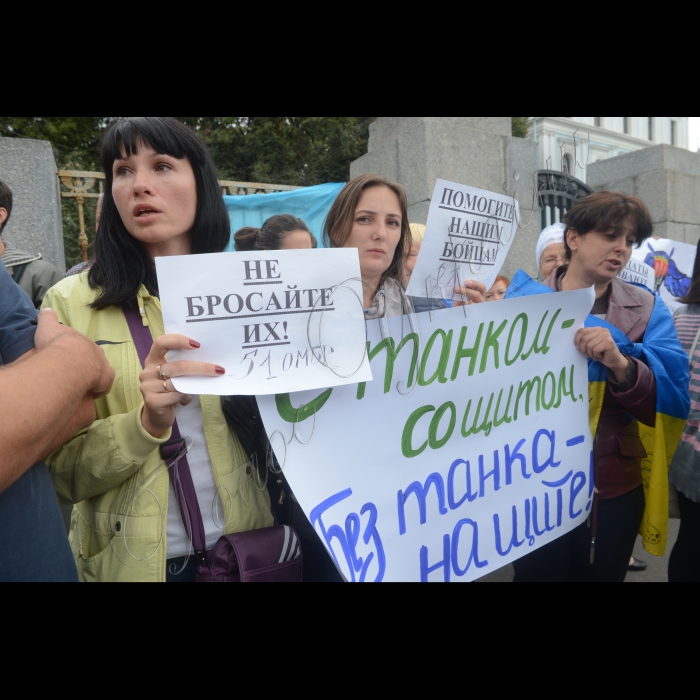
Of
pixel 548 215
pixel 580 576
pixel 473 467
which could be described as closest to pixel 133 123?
pixel 473 467

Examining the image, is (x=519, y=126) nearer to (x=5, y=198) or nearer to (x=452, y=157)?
(x=452, y=157)

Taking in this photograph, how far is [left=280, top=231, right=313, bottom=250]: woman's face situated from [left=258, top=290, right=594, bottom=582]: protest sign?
1448mm

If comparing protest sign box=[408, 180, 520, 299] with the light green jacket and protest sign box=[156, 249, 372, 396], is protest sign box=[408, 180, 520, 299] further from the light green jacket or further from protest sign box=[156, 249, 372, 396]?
the light green jacket

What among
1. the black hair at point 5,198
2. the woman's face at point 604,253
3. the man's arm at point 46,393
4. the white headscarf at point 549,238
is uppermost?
the black hair at point 5,198

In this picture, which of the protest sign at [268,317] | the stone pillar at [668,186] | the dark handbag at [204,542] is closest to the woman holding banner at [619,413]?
the protest sign at [268,317]

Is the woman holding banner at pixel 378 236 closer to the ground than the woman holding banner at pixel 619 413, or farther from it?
farther from it

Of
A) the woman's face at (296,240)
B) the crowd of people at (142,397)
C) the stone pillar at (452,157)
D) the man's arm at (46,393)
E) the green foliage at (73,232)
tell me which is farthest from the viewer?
the green foliage at (73,232)

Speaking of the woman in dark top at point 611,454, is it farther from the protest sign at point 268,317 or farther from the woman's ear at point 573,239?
the protest sign at point 268,317

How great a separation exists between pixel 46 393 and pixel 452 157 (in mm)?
3498

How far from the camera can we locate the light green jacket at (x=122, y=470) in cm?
108

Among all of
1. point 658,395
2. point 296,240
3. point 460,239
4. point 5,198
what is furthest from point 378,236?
point 5,198

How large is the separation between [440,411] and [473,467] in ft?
0.66

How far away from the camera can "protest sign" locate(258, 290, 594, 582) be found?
121 centimetres

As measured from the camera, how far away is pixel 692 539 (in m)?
1.85
